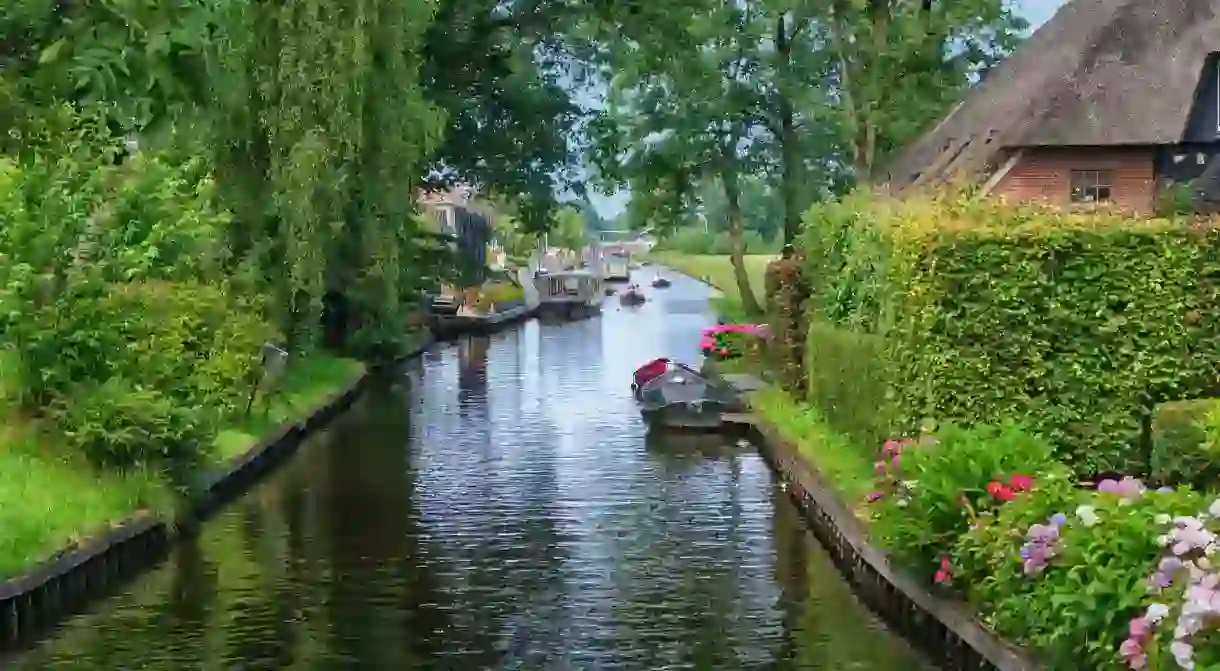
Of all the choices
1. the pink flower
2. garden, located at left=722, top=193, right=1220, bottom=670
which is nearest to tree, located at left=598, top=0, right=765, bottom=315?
garden, located at left=722, top=193, right=1220, bottom=670

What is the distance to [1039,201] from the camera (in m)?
22.9

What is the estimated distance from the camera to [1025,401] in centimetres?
2152

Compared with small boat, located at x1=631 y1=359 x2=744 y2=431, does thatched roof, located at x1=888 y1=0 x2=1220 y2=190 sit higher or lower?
higher

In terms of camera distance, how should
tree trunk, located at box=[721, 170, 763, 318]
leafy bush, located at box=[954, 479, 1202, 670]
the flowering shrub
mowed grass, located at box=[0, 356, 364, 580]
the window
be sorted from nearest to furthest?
1. leafy bush, located at box=[954, 479, 1202, 670]
2. mowed grass, located at box=[0, 356, 364, 580]
3. the window
4. the flowering shrub
5. tree trunk, located at box=[721, 170, 763, 318]

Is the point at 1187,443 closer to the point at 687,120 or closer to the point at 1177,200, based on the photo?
the point at 1177,200

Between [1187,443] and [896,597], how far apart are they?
14.5ft

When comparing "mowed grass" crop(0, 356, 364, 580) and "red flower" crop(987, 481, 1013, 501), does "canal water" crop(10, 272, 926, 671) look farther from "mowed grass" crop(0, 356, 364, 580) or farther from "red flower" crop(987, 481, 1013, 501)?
"red flower" crop(987, 481, 1013, 501)

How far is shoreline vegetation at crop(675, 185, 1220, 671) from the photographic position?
12547 millimetres

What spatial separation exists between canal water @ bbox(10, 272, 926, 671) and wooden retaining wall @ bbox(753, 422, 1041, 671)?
0.84 feet

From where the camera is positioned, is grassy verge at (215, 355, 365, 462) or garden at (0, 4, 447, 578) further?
grassy verge at (215, 355, 365, 462)

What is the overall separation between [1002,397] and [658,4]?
39134 mm

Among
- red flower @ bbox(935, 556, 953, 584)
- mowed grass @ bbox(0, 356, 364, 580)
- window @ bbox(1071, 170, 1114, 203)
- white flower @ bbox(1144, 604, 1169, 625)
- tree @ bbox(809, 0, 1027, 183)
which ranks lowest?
red flower @ bbox(935, 556, 953, 584)

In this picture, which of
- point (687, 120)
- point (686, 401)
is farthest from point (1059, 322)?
point (687, 120)

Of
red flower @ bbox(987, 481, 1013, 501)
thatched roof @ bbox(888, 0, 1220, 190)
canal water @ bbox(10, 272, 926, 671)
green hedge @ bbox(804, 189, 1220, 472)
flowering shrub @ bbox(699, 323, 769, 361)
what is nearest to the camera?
red flower @ bbox(987, 481, 1013, 501)
